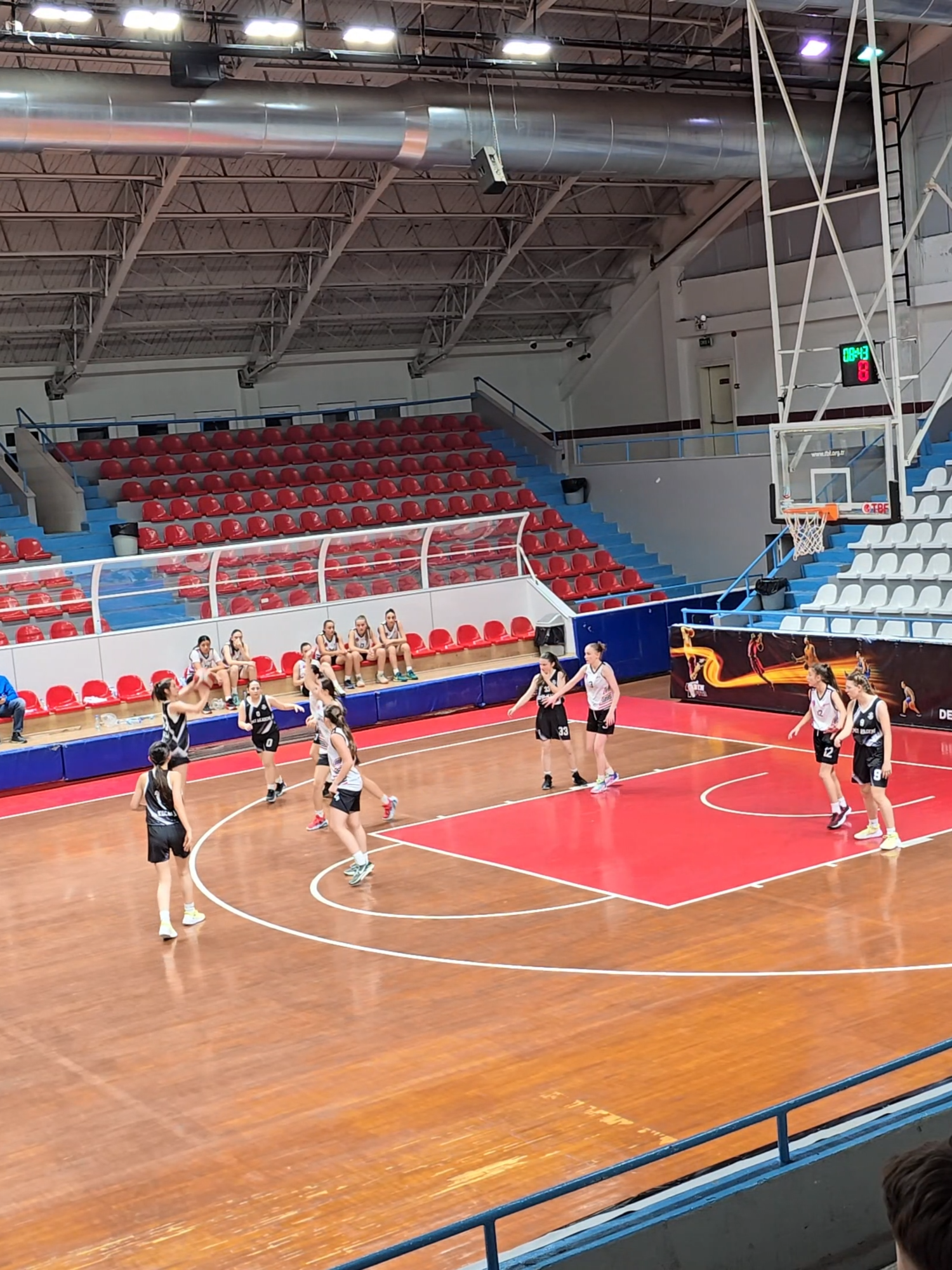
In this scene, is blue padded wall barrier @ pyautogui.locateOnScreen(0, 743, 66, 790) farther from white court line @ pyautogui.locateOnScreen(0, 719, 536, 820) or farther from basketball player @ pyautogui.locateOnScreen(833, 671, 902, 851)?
basketball player @ pyautogui.locateOnScreen(833, 671, 902, 851)

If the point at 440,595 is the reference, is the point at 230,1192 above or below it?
below

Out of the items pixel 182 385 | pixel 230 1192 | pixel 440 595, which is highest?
pixel 182 385

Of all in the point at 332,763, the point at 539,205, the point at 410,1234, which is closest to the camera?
the point at 410,1234

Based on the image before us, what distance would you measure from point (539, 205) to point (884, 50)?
699 centimetres

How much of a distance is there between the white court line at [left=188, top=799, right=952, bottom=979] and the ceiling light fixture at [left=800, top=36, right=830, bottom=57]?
16.4 meters

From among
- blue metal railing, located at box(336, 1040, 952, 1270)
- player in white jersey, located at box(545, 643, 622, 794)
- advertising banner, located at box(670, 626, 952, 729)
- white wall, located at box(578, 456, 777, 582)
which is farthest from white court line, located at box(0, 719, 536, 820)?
blue metal railing, located at box(336, 1040, 952, 1270)

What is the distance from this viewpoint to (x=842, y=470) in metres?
19.2

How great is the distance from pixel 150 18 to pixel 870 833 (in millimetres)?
12732

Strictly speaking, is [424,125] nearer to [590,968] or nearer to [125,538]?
[125,538]

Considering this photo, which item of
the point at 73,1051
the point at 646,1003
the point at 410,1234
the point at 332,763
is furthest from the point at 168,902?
the point at 410,1234

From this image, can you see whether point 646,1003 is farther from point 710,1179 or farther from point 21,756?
point 21,756


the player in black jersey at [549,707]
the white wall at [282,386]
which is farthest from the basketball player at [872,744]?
the white wall at [282,386]

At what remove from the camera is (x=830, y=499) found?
18.8m

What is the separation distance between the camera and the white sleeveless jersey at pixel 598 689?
17.2 metres
